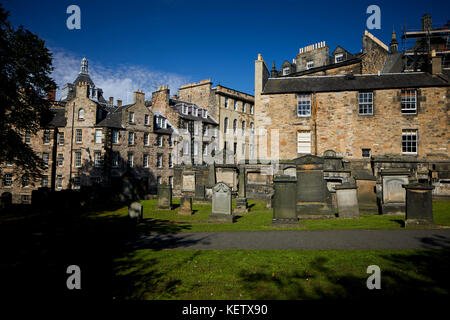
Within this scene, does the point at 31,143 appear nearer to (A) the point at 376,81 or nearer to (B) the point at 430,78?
(A) the point at 376,81

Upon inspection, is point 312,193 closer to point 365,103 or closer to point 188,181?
point 188,181

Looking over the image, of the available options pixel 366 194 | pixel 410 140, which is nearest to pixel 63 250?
pixel 366 194

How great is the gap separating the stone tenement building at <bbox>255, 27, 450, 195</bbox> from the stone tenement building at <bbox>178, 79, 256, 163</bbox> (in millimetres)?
18749

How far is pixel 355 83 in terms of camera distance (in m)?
29.8

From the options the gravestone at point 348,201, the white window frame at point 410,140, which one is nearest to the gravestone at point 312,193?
the gravestone at point 348,201

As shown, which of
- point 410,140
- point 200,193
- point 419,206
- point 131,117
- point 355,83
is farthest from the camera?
point 131,117

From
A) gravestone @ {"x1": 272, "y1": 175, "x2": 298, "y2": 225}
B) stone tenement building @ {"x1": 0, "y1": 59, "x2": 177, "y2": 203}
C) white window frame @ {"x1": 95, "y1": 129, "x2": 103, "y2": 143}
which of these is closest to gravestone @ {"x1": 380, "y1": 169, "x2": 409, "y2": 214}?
gravestone @ {"x1": 272, "y1": 175, "x2": 298, "y2": 225}

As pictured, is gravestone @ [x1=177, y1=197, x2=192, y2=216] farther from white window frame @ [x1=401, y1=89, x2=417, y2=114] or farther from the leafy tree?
white window frame @ [x1=401, y1=89, x2=417, y2=114]

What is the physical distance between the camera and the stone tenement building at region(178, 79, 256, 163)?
166ft

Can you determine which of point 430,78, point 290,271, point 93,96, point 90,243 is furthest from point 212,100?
point 290,271

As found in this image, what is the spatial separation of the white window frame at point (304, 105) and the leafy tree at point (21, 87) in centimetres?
2265

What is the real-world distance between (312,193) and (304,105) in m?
18.3
